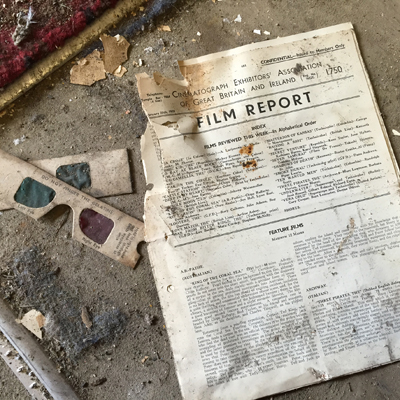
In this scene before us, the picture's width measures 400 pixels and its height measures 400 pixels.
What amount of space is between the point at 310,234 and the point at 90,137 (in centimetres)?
51

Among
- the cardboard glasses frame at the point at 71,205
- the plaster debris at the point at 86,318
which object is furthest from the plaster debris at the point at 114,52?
the plaster debris at the point at 86,318

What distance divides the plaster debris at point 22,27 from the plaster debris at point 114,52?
158 mm

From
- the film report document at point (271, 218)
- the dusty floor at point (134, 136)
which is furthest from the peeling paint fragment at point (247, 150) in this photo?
the dusty floor at point (134, 136)

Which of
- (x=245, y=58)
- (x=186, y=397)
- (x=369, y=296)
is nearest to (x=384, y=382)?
(x=369, y=296)

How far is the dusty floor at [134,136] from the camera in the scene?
27.8 inches

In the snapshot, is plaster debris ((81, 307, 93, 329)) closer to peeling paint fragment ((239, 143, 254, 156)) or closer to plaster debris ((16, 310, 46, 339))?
plaster debris ((16, 310, 46, 339))

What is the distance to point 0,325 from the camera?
0.71 metres

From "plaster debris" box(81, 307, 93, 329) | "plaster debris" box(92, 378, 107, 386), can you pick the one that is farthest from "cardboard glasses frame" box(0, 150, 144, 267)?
"plaster debris" box(92, 378, 107, 386)

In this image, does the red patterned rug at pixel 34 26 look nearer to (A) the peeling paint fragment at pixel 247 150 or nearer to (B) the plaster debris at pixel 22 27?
(B) the plaster debris at pixel 22 27

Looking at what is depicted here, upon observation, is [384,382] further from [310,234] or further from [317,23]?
[317,23]

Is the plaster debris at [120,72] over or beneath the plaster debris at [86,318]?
over

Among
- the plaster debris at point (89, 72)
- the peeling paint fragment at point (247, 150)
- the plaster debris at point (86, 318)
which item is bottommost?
the plaster debris at point (86, 318)

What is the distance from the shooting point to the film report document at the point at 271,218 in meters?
0.69

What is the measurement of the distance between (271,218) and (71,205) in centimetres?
42
